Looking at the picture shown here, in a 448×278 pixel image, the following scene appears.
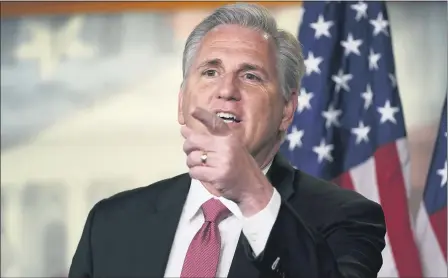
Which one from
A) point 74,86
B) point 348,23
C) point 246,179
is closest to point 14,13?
point 74,86

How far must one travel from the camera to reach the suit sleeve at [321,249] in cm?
124

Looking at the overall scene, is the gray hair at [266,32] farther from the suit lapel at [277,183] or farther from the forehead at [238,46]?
the suit lapel at [277,183]

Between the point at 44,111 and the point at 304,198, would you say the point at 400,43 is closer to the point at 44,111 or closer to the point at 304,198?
the point at 44,111

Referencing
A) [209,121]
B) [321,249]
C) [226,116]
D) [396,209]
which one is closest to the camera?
[209,121]

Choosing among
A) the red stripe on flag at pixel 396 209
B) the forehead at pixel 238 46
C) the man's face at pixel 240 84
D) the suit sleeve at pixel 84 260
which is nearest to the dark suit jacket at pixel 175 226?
the suit sleeve at pixel 84 260

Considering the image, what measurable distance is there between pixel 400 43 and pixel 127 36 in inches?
41.1

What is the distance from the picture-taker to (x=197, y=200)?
1.58 m

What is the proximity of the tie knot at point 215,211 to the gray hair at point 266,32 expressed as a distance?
241 millimetres

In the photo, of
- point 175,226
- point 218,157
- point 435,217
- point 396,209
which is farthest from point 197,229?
point 435,217

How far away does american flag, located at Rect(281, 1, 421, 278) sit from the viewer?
302 cm

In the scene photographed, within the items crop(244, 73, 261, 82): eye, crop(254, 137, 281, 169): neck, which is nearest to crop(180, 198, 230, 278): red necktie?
crop(254, 137, 281, 169): neck

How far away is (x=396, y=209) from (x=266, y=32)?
5.11 ft

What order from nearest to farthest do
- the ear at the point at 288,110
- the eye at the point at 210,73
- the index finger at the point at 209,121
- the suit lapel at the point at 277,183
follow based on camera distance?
the index finger at the point at 209,121
the suit lapel at the point at 277,183
the eye at the point at 210,73
the ear at the point at 288,110

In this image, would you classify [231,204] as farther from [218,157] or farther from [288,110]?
[218,157]
